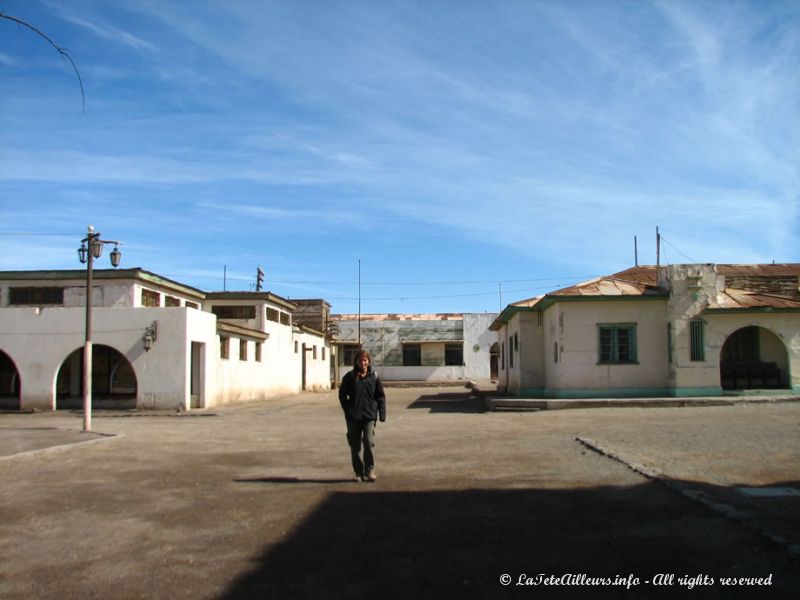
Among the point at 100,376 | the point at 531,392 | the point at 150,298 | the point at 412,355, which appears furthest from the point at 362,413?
the point at 412,355

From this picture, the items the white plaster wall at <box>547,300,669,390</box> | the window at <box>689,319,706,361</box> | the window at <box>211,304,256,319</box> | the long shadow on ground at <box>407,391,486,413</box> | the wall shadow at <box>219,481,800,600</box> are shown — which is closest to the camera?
the wall shadow at <box>219,481,800,600</box>

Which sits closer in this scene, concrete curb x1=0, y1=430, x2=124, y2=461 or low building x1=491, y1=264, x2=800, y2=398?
concrete curb x1=0, y1=430, x2=124, y2=461

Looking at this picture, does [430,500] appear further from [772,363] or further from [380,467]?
[772,363]

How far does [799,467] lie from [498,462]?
3700 millimetres

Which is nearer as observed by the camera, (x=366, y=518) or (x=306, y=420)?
(x=366, y=518)

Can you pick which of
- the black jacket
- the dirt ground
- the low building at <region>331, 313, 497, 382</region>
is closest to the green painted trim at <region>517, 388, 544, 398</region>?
the dirt ground

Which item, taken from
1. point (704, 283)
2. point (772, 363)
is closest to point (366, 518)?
point (704, 283)

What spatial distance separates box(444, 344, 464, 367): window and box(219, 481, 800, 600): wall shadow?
4729 cm

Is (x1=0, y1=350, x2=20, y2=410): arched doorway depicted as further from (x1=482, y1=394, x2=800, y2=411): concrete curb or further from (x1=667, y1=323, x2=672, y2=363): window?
→ (x1=667, y1=323, x2=672, y2=363): window

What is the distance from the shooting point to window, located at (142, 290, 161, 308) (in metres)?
28.4

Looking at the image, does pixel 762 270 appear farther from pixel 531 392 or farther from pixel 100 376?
pixel 100 376

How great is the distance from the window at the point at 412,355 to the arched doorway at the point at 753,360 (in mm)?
32428

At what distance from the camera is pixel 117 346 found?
23859 millimetres

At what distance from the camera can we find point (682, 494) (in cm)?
716
